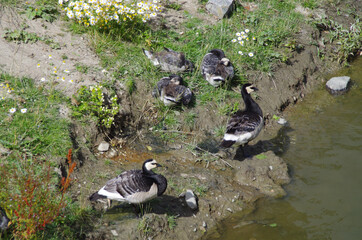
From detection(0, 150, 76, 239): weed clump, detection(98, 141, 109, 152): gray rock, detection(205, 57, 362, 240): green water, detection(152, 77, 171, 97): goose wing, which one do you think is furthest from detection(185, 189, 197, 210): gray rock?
detection(152, 77, 171, 97): goose wing

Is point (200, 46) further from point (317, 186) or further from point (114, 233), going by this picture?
point (114, 233)

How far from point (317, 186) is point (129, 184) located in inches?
137

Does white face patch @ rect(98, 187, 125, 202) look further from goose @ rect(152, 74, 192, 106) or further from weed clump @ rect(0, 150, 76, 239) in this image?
goose @ rect(152, 74, 192, 106)

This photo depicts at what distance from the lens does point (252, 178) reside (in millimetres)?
6766

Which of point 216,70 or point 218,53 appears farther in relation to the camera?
point 218,53

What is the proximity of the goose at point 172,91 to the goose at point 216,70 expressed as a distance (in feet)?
2.54

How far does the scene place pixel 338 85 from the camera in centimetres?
955

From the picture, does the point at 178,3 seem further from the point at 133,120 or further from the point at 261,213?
the point at 261,213

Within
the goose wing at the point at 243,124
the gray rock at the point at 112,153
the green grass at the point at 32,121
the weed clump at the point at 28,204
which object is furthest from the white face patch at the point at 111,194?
the goose wing at the point at 243,124

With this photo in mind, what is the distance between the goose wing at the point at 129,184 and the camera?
5.29 meters

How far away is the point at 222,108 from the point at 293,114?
2.01 meters

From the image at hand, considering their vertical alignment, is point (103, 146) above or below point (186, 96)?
below

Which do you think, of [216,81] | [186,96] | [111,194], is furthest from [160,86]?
[111,194]

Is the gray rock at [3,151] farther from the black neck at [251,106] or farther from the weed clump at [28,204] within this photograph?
the black neck at [251,106]
